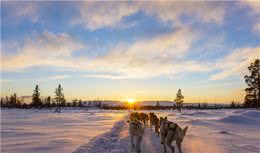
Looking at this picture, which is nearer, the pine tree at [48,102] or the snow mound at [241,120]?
the snow mound at [241,120]

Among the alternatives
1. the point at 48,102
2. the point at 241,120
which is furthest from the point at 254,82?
the point at 48,102

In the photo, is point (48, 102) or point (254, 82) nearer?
point (254, 82)

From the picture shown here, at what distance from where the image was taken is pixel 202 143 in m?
15.3

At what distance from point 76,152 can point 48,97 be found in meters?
126

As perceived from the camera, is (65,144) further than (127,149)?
Yes

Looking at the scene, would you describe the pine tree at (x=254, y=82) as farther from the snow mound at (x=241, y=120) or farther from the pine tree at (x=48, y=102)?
the pine tree at (x=48, y=102)

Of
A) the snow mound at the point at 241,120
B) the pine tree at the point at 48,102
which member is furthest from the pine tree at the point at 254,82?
the pine tree at the point at 48,102

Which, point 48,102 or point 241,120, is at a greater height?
point 48,102

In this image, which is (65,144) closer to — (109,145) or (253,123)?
(109,145)

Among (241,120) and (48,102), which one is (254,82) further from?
(48,102)

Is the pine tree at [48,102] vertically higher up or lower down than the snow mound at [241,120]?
higher up

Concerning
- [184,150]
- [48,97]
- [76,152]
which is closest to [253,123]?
[184,150]

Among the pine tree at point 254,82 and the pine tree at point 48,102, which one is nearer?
the pine tree at point 254,82

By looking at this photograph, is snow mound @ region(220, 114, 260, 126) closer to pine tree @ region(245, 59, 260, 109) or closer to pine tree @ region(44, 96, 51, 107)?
pine tree @ region(245, 59, 260, 109)
